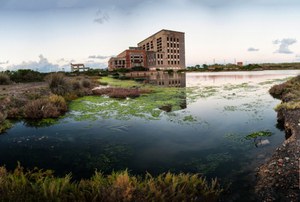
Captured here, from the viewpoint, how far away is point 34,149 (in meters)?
10.3

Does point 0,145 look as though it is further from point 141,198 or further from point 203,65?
A: point 203,65

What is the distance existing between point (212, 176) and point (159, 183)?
2.38 metres

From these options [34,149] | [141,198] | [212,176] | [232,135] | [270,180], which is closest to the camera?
[141,198]

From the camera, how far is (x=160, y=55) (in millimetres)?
120125

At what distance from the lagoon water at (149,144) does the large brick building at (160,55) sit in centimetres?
10435

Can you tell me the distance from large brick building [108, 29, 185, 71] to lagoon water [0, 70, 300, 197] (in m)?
104

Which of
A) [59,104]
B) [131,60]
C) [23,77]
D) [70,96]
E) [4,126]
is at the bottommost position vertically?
[4,126]

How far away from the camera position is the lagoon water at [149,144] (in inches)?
328

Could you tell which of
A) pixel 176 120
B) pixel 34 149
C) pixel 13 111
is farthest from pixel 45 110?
pixel 176 120

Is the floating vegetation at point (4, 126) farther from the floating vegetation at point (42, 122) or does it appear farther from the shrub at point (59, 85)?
the shrub at point (59, 85)

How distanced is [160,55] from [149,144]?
112431 mm

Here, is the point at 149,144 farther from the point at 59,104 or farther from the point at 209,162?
the point at 59,104

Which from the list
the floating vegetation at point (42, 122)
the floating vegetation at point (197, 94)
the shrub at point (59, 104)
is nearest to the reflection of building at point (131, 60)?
the floating vegetation at point (197, 94)

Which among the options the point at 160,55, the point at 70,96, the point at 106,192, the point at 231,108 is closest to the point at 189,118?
the point at 231,108
